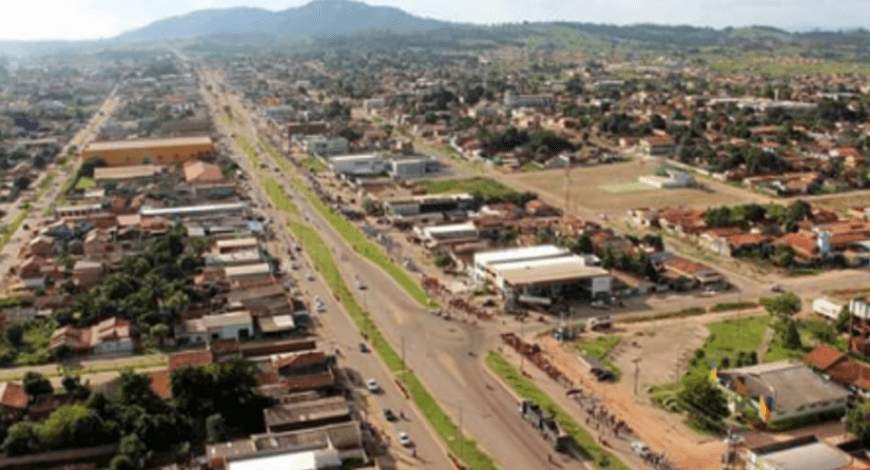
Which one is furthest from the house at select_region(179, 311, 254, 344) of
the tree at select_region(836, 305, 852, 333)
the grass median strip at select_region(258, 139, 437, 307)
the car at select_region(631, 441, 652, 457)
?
the tree at select_region(836, 305, 852, 333)

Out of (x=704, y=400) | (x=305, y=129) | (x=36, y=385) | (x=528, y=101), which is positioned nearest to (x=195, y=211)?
(x=36, y=385)

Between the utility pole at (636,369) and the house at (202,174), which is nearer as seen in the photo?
the utility pole at (636,369)

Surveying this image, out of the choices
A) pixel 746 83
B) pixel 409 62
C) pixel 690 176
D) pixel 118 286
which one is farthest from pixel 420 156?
pixel 409 62

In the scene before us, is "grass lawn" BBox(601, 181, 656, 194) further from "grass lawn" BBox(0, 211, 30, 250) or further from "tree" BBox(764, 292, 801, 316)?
"grass lawn" BBox(0, 211, 30, 250)

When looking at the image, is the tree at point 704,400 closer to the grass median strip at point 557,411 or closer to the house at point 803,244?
the grass median strip at point 557,411

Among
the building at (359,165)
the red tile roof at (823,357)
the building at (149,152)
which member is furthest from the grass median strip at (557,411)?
the building at (149,152)

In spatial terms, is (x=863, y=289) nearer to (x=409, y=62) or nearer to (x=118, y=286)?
(x=118, y=286)

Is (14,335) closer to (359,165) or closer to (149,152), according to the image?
(359,165)
